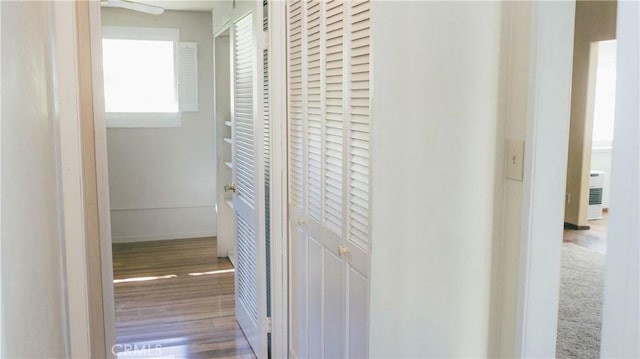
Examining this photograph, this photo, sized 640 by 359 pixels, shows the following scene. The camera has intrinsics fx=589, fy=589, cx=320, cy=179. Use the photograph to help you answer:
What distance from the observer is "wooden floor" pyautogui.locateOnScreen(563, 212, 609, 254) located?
18.7 feet

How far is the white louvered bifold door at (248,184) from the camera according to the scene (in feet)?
9.69

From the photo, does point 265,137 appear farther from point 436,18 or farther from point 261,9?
point 436,18

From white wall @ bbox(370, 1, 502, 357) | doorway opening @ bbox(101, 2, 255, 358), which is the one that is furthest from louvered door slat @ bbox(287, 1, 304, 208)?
doorway opening @ bbox(101, 2, 255, 358)

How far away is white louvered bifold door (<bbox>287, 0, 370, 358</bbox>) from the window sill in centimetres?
372

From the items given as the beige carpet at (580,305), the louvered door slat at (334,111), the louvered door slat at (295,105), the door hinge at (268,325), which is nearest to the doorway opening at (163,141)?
the door hinge at (268,325)

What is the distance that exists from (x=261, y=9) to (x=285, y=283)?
4.41ft

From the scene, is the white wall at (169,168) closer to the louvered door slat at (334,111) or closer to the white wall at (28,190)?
the louvered door slat at (334,111)

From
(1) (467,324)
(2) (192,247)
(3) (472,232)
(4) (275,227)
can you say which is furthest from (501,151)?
(2) (192,247)

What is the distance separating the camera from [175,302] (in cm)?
431

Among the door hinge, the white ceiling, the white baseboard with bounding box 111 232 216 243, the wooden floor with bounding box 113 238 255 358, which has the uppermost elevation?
the white ceiling

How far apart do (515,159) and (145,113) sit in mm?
4993

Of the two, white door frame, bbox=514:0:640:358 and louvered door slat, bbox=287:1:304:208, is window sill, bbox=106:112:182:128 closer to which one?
louvered door slat, bbox=287:1:304:208

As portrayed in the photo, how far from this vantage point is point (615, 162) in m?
1.40

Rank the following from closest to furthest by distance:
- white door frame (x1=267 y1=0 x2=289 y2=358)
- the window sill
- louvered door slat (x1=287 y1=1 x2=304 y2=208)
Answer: louvered door slat (x1=287 y1=1 x2=304 y2=208), white door frame (x1=267 y1=0 x2=289 y2=358), the window sill
